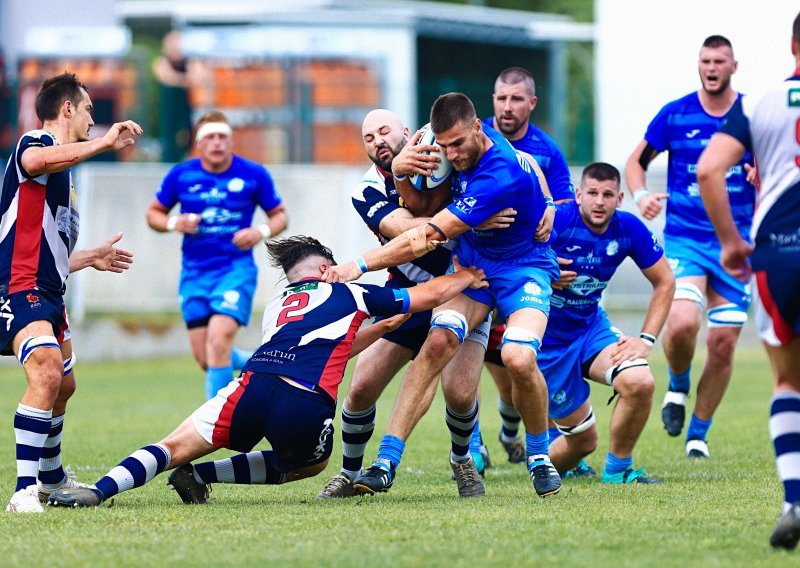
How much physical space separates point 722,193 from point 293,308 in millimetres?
2427

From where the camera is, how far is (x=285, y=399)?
675 cm

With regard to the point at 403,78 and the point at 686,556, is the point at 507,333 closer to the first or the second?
the point at 686,556

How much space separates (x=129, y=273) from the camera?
69.2 feet

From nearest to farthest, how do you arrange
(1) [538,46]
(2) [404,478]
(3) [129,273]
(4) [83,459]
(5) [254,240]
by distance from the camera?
1. (2) [404,478]
2. (4) [83,459]
3. (5) [254,240]
4. (3) [129,273]
5. (1) [538,46]

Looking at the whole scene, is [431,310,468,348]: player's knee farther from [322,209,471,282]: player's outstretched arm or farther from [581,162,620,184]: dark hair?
[581,162,620,184]: dark hair

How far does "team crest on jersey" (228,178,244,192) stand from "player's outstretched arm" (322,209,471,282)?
495cm

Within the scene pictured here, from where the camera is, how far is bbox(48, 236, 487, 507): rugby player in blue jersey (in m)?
6.78

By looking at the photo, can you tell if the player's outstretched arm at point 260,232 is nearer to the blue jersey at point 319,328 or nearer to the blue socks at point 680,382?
the blue socks at point 680,382

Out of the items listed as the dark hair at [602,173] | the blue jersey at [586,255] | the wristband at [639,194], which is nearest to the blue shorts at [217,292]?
the wristband at [639,194]

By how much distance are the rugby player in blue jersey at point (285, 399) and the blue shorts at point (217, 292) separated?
4.55m

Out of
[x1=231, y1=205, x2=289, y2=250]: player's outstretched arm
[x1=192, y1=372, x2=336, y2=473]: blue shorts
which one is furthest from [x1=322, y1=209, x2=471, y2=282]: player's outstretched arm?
[x1=231, y1=205, x2=289, y2=250]: player's outstretched arm

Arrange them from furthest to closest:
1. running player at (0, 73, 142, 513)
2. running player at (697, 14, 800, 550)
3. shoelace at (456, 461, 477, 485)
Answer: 1. shoelace at (456, 461, 477, 485)
2. running player at (0, 73, 142, 513)
3. running player at (697, 14, 800, 550)

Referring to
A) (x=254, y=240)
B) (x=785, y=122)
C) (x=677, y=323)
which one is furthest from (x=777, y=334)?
(x=254, y=240)

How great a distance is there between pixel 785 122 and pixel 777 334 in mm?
859
